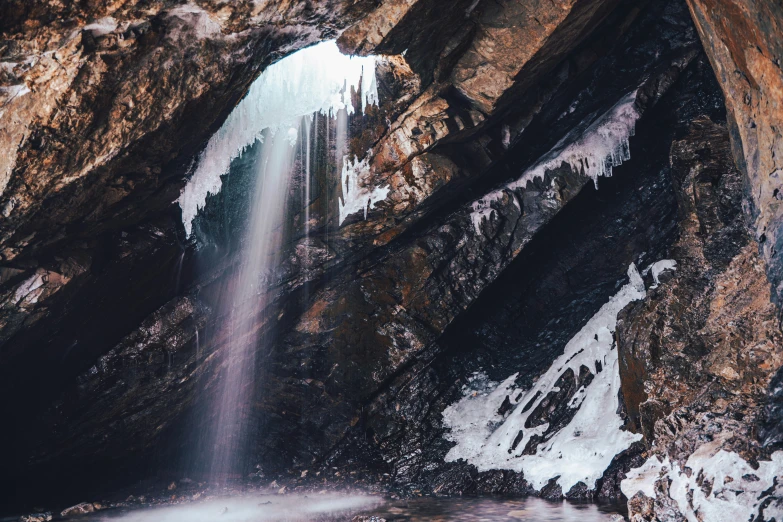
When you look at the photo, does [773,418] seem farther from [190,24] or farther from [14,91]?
[14,91]

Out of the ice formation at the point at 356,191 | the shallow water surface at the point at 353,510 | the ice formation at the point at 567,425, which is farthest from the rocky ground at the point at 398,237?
the shallow water surface at the point at 353,510

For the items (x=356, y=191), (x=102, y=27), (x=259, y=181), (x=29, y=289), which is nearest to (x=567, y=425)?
(x=356, y=191)

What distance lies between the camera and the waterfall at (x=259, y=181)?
363 inches

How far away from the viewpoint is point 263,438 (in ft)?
43.2

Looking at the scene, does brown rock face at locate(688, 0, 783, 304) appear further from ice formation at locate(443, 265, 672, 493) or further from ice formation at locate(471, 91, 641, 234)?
ice formation at locate(471, 91, 641, 234)

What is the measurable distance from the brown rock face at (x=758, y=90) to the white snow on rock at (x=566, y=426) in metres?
4.26

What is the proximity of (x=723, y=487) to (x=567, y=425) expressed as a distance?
5.05 metres

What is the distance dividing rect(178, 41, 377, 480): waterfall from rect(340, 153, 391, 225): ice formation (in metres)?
0.22

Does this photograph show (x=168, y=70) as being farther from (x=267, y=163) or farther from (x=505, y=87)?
(x=505, y=87)

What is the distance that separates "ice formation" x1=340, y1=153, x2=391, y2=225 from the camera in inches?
412

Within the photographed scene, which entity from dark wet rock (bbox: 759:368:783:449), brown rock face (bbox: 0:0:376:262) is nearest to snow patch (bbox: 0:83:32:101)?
brown rock face (bbox: 0:0:376:262)

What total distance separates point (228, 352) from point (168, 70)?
259 inches

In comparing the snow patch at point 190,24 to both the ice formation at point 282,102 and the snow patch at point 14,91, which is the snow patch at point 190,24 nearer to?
the snow patch at point 14,91

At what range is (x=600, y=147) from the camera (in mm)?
11023
